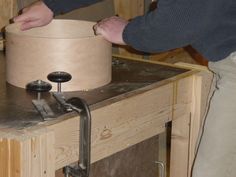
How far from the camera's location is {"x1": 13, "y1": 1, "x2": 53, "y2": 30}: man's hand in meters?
1.62

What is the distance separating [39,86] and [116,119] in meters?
0.20

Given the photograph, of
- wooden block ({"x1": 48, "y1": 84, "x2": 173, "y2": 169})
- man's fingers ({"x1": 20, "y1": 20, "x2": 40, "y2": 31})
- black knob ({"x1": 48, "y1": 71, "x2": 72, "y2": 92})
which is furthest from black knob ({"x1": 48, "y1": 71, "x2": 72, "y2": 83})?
man's fingers ({"x1": 20, "y1": 20, "x2": 40, "y2": 31})

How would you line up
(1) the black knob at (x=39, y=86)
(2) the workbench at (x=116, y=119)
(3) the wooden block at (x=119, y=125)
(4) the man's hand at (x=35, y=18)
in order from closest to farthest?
(2) the workbench at (x=116, y=119) → (3) the wooden block at (x=119, y=125) → (1) the black knob at (x=39, y=86) → (4) the man's hand at (x=35, y=18)

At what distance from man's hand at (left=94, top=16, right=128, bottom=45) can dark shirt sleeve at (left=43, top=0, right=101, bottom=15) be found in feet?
0.81

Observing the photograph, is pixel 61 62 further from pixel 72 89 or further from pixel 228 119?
pixel 228 119

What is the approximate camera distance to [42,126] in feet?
3.98

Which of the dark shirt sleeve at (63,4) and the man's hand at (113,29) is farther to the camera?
the dark shirt sleeve at (63,4)

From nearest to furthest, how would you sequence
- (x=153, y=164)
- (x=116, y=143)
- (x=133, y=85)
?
(x=116, y=143), (x=133, y=85), (x=153, y=164)

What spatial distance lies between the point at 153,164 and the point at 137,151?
0.41 feet

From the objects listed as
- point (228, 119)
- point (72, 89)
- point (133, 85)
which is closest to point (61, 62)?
point (72, 89)

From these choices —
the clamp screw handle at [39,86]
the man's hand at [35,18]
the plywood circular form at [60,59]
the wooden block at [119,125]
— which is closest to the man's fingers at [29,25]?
the man's hand at [35,18]

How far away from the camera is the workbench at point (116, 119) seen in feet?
3.85

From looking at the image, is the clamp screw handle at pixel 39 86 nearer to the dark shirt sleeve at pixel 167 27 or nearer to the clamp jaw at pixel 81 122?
the clamp jaw at pixel 81 122

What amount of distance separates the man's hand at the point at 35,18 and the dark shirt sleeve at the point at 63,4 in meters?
0.02
